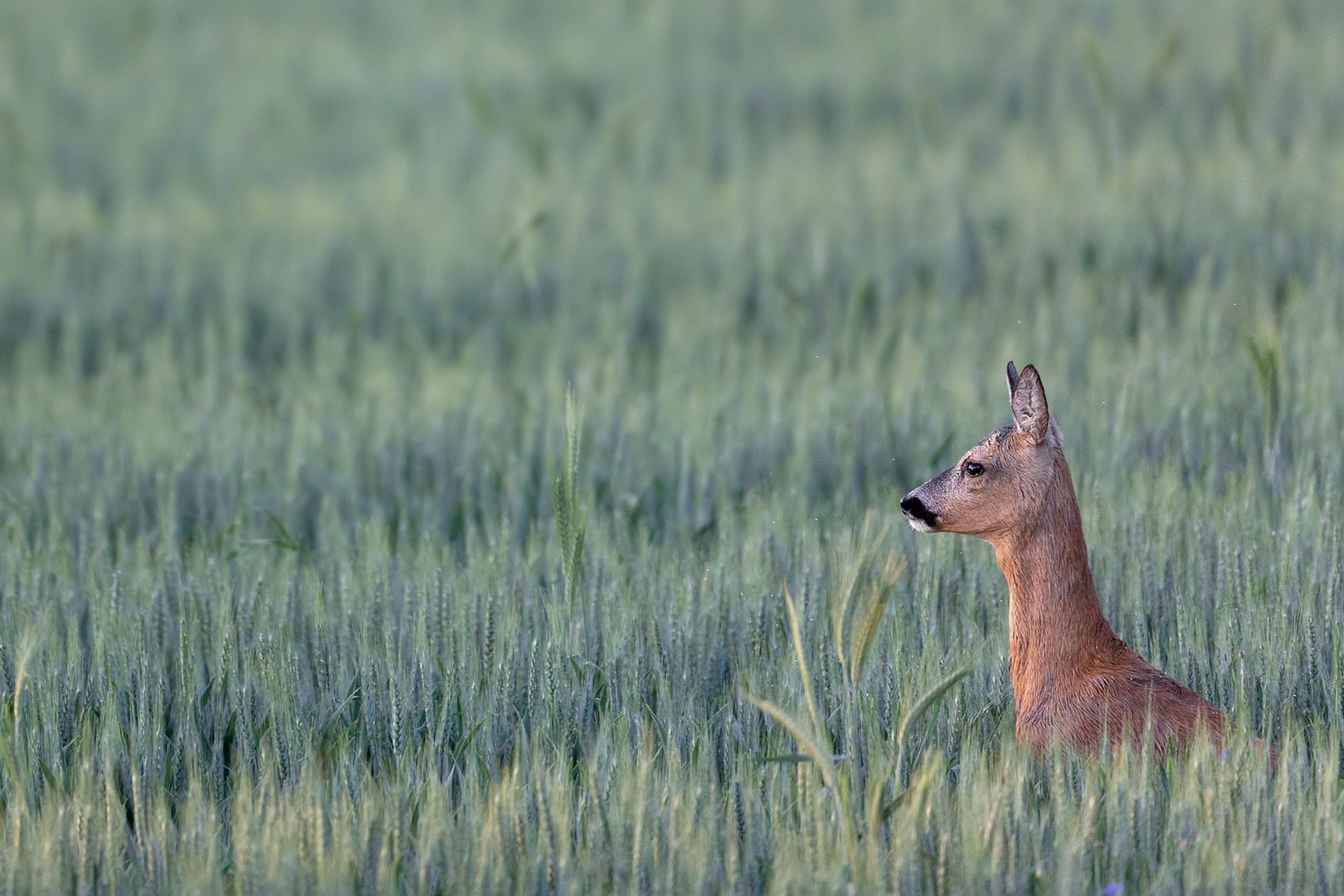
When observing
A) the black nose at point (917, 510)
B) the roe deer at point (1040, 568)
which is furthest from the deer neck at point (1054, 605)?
the black nose at point (917, 510)

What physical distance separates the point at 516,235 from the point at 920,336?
2.15m

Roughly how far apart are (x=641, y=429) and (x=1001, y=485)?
125 inches

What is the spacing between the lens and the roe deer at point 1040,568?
3.61 metres

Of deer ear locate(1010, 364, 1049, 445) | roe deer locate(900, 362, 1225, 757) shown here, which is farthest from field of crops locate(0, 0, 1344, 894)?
deer ear locate(1010, 364, 1049, 445)

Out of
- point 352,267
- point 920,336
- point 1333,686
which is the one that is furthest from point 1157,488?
point 352,267

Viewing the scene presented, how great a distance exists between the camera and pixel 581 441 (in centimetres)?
674

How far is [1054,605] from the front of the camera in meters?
3.67

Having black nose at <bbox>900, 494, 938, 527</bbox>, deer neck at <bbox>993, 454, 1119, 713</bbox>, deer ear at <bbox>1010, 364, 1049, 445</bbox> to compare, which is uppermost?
deer ear at <bbox>1010, 364, 1049, 445</bbox>

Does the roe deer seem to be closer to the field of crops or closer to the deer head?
the deer head

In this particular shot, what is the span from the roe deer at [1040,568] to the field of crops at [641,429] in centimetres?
17

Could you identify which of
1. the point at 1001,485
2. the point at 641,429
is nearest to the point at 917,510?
the point at 1001,485

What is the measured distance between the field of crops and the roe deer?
0.57 ft

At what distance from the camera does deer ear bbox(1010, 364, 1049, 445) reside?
3.60 meters

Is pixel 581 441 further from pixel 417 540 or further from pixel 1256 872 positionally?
pixel 1256 872
